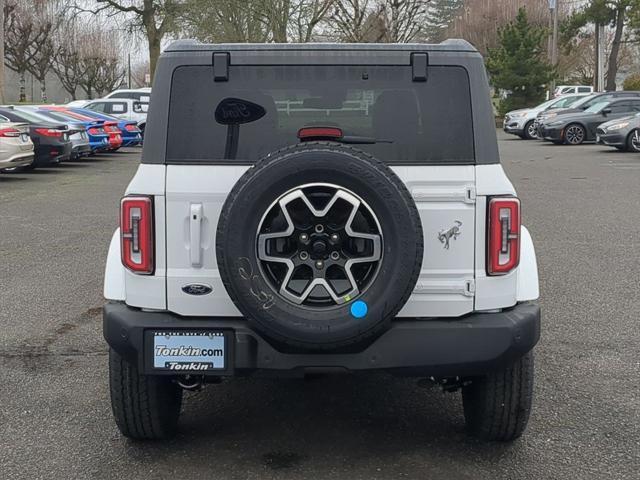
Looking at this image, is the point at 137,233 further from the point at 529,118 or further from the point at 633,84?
the point at 633,84

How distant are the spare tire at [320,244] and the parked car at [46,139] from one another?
52.8 ft

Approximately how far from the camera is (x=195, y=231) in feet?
11.4

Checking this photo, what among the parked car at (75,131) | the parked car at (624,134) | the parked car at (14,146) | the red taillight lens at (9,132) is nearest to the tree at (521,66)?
the parked car at (624,134)

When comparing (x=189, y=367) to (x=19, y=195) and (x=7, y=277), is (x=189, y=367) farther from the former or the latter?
(x=19, y=195)

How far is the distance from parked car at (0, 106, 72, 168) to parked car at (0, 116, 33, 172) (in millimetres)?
1272

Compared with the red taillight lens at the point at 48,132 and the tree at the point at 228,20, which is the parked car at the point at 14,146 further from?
the tree at the point at 228,20

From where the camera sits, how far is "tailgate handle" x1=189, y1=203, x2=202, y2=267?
136 inches

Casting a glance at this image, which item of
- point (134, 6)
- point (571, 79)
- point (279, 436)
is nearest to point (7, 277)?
point (279, 436)

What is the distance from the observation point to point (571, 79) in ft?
236

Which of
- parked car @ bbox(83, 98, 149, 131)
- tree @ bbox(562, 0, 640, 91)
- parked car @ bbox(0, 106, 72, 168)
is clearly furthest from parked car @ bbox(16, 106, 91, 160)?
tree @ bbox(562, 0, 640, 91)

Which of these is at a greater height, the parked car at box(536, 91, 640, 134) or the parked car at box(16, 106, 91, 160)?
the parked car at box(536, 91, 640, 134)

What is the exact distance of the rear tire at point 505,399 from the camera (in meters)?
3.71

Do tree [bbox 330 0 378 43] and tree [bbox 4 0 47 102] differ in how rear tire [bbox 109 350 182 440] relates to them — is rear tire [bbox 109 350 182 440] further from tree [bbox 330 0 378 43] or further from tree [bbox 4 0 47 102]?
tree [bbox 4 0 47 102]

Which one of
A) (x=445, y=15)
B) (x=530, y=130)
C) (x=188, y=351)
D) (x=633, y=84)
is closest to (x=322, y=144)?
(x=188, y=351)
